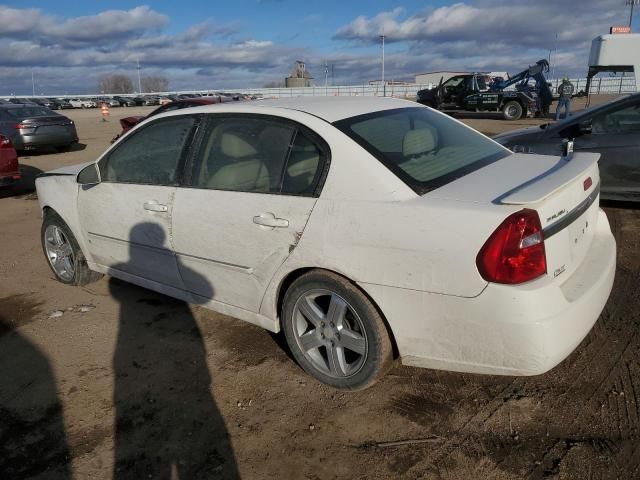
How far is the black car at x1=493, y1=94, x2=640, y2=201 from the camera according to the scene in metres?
5.85

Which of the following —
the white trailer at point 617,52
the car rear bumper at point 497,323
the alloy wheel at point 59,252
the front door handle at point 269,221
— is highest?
the white trailer at point 617,52

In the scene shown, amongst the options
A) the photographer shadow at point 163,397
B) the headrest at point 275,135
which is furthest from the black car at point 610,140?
the photographer shadow at point 163,397

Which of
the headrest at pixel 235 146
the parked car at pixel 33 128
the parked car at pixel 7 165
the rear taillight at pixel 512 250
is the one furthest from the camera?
the parked car at pixel 33 128

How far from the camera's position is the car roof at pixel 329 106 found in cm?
306

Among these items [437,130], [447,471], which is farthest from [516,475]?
[437,130]

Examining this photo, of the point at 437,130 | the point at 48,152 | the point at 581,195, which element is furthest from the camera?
the point at 48,152

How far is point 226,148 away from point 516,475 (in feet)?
8.00

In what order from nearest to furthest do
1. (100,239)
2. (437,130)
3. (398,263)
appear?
1. (398,263)
2. (437,130)
3. (100,239)

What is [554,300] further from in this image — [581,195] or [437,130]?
[437,130]

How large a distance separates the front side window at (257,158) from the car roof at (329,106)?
5.0 inches

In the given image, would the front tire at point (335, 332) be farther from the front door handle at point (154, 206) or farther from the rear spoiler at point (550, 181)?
the front door handle at point (154, 206)

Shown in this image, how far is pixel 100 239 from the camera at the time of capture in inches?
161

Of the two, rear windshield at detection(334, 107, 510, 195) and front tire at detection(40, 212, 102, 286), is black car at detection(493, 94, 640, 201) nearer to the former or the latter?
rear windshield at detection(334, 107, 510, 195)

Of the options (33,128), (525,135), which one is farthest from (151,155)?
(33,128)
